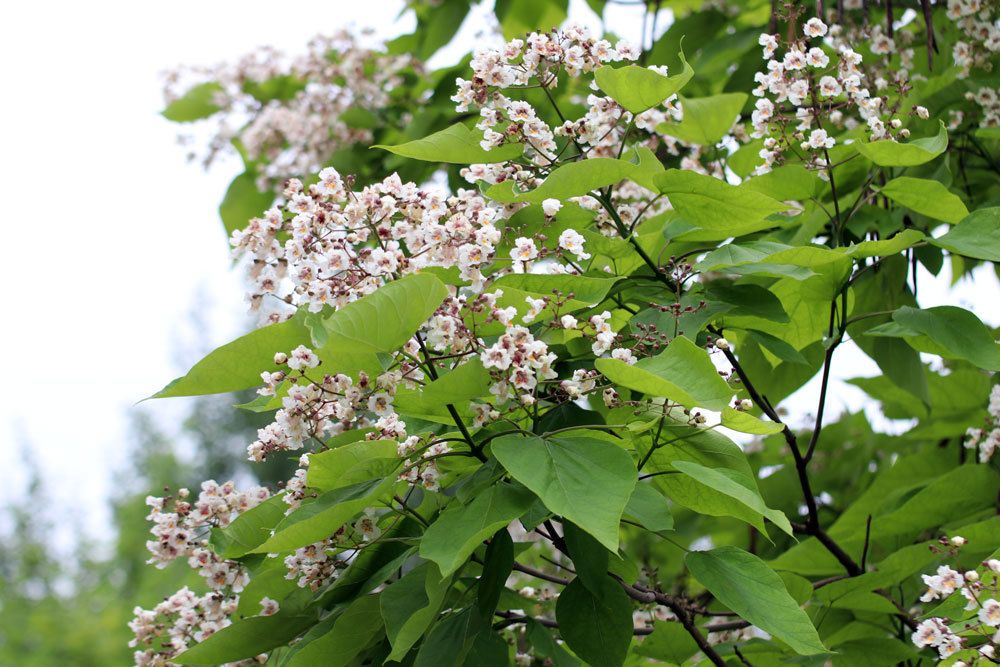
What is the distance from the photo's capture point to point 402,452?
1.34 meters

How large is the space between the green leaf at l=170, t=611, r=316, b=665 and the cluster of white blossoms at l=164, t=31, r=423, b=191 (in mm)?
2254

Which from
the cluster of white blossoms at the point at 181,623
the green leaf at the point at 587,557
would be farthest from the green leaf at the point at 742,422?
the cluster of white blossoms at the point at 181,623

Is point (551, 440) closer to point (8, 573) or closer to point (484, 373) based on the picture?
point (484, 373)

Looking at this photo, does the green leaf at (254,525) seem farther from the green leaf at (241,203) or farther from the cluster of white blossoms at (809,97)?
the green leaf at (241,203)

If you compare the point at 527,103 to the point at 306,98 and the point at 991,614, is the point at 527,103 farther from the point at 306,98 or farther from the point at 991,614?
the point at 306,98

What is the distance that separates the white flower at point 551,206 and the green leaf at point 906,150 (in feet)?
1.77

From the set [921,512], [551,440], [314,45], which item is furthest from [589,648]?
[314,45]

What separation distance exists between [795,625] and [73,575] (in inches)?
788

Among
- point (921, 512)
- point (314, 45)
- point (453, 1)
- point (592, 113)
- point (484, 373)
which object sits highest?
point (314, 45)

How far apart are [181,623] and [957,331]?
1372 mm

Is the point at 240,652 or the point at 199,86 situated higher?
the point at 199,86

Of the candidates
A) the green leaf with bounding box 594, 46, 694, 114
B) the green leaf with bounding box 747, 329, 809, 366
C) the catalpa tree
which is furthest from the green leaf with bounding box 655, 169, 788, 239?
the green leaf with bounding box 747, 329, 809, 366

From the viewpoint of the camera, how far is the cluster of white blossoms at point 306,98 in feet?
11.6

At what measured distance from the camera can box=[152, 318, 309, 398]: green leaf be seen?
1350mm
